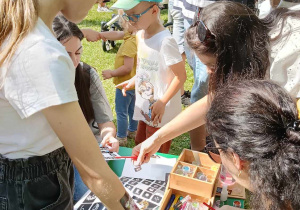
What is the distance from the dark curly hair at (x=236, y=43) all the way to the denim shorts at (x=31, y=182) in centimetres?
73

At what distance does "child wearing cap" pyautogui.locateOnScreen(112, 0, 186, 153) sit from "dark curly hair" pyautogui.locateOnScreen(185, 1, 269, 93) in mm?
618

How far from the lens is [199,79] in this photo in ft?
7.83

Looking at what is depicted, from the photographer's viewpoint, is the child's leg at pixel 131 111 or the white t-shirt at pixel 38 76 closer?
the white t-shirt at pixel 38 76

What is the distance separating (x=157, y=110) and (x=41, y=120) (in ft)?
4.16

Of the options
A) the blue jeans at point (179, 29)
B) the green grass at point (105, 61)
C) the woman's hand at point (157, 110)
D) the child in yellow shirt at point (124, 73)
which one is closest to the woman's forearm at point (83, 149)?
the woman's hand at point (157, 110)

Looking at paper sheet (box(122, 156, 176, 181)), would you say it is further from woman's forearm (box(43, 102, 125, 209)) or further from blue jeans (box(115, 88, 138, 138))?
blue jeans (box(115, 88, 138, 138))

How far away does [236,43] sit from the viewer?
138 cm

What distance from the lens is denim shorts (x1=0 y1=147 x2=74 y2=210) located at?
91cm

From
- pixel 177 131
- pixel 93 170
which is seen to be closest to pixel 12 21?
pixel 93 170

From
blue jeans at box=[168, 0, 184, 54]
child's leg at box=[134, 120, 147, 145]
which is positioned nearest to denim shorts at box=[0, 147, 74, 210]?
child's leg at box=[134, 120, 147, 145]

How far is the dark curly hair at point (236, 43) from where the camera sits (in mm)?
1377

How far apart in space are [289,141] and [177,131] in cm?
79

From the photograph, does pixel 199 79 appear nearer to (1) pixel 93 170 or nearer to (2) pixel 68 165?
(2) pixel 68 165

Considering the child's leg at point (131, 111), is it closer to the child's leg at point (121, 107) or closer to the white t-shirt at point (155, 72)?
the child's leg at point (121, 107)
